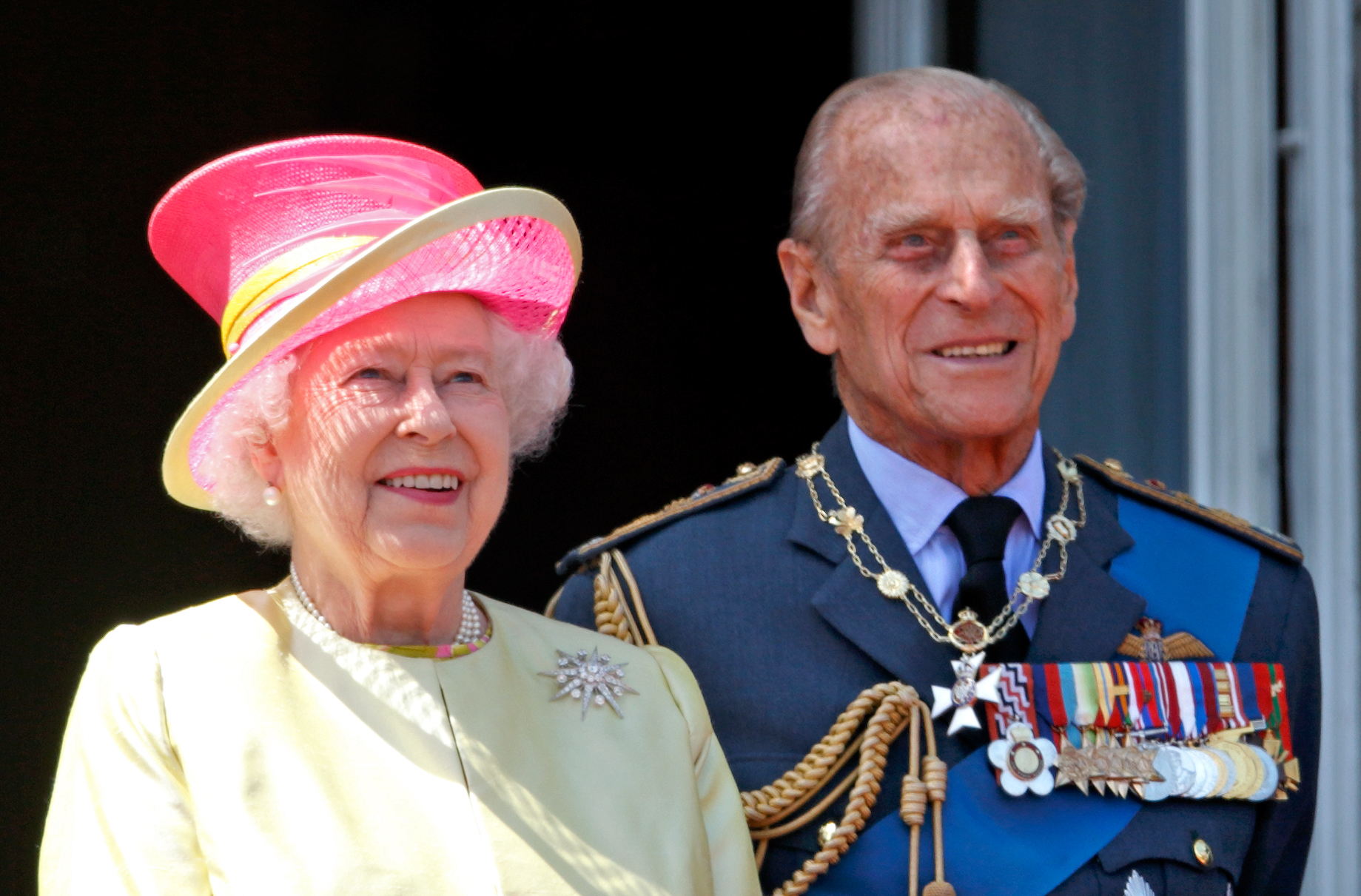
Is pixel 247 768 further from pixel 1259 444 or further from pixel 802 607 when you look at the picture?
pixel 1259 444

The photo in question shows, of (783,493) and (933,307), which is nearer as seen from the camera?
(933,307)

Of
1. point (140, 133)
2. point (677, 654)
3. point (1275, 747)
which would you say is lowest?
point (1275, 747)

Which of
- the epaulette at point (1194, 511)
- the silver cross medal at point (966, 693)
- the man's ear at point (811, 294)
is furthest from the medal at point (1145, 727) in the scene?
the man's ear at point (811, 294)

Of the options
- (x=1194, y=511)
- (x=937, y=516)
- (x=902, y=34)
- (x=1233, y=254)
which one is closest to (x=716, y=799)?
(x=937, y=516)

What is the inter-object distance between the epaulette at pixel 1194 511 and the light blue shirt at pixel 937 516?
0.56 feet

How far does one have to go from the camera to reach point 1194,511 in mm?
2537

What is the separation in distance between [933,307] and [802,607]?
0.49 meters

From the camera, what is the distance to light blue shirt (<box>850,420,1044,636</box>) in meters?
2.40

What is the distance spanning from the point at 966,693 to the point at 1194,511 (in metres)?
0.57

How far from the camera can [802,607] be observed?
2367 millimetres

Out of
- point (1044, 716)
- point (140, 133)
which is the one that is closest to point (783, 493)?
point (1044, 716)

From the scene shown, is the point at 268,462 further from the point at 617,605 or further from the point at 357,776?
the point at 617,605

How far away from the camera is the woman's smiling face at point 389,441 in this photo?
73.1 inches

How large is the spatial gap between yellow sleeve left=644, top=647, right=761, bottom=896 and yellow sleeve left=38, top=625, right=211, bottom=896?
635 mm
